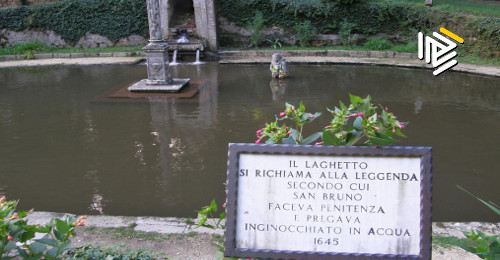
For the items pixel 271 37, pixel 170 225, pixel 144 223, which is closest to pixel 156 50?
pixel 144 223

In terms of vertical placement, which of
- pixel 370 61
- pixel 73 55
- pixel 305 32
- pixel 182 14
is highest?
pixel 182 14

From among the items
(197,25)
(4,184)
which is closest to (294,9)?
(197,25)

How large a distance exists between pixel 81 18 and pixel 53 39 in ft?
4.38

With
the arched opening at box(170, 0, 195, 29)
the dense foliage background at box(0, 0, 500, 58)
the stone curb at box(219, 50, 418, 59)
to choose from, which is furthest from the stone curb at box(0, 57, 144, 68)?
the stone curb at box(219, 50, 418, 59)

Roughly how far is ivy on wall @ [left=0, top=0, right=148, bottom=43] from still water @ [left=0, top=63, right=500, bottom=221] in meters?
4.44

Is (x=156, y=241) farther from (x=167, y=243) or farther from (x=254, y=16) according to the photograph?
(x=254, y=16)

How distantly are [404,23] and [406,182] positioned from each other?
51.7 ft

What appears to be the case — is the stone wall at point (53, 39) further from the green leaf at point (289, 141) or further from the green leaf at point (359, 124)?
the green leaf at point (359, 124)

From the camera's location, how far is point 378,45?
1645 centimetres

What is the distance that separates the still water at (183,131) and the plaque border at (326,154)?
2847 millimetres

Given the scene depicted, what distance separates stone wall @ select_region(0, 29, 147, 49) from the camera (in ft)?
60.5

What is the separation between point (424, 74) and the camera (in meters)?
13.2

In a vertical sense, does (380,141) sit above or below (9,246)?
above

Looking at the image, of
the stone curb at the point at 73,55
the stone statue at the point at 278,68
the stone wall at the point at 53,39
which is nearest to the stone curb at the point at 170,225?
the stone statue at the point at 278,68
